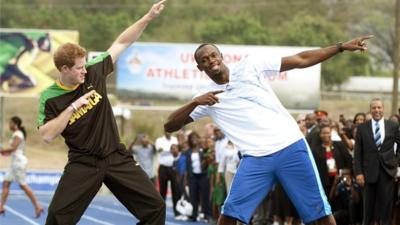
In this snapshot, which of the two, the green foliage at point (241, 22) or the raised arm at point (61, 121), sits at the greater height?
the raised arm at point (61, 121)

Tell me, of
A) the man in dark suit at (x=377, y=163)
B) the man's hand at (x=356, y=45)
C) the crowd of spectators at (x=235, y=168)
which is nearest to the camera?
the man's hand at (x=356, y=45)

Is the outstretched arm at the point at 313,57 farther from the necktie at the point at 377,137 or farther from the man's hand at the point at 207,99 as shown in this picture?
the necktie at the point at 377,137

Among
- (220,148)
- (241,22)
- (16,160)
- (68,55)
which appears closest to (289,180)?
(68,55)

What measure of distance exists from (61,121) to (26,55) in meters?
31.1

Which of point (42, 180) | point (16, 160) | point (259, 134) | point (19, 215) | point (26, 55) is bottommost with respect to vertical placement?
point (42, 180)

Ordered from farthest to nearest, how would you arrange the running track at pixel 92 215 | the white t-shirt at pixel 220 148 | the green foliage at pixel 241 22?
the green foliage at pixel 241 22 < the white t-shirt at pixel 220 148 < the running track at pixel 92 215

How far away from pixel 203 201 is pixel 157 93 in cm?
1757

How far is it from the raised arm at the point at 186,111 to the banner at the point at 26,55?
29.9 meters

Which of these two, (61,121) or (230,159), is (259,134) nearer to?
(61,121)

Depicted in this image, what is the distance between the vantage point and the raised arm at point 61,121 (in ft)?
31.7

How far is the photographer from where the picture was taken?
59.2 feet

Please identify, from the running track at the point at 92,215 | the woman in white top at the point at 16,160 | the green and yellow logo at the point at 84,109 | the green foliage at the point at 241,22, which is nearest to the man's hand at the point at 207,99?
the green and yellow logo at the point at 84,109

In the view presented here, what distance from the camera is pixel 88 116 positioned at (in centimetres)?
999

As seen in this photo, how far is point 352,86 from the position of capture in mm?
76250
